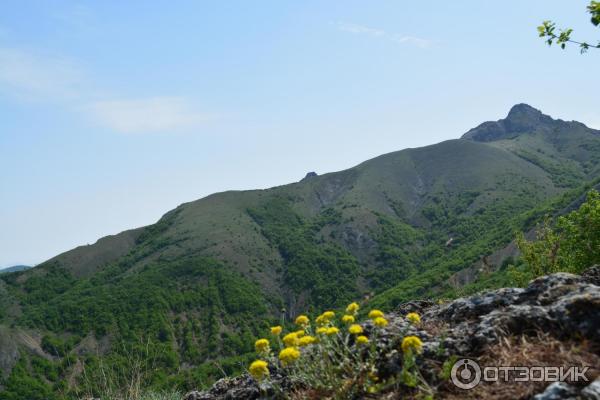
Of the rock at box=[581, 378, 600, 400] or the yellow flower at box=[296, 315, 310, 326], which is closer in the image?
the rock at box=[581, 378, 600, 400]

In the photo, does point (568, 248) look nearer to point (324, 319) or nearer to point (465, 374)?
point (465, 374)

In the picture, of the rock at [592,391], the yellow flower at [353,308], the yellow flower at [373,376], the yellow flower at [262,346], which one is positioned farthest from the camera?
the yellow flower at [353,308]

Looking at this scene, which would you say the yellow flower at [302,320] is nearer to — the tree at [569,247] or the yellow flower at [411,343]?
the yellow flower at [411,343]

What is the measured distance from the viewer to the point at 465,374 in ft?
14.8

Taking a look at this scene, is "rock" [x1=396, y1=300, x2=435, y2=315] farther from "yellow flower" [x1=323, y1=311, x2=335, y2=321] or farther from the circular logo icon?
the circular logo icon

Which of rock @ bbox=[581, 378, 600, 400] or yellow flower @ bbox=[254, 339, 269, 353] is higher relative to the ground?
yellow flower @ bbox=[254, 339, 269, 353]

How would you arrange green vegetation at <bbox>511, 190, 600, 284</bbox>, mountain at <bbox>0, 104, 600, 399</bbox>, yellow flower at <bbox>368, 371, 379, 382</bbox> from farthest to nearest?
mountain at <bbox>0, 104, 600, 399</bbox> → green vegetation at <bbox>511, 190, 600, 284</bbox> → yellow flower at <bbox>368, 371, 379, 382</bbox>

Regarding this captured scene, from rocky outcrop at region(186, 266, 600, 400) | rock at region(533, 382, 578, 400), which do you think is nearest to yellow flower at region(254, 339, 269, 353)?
rocky outcrop at region(186, 266, 600, 400)

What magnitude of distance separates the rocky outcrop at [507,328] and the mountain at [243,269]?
333 feet

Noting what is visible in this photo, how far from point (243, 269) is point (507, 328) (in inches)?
5998

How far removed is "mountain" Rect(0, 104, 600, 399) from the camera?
400ft

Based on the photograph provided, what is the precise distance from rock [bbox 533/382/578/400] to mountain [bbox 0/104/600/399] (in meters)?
103

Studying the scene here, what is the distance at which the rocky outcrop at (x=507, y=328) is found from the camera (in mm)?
4293

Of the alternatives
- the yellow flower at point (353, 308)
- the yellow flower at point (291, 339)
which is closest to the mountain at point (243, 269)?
the yellow flower at point (353, 308)
